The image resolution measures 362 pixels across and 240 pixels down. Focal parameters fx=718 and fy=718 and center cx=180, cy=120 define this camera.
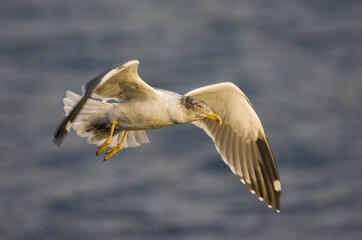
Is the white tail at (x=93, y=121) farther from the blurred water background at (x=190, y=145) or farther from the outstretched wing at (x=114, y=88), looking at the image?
the blurred water background at (x=190, y=145)

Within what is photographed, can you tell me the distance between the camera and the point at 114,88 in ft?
26.7

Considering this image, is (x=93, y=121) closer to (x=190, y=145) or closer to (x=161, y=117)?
(x=161, y=117)

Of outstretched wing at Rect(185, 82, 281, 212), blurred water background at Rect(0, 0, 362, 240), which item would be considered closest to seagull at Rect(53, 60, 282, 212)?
outstretched wing at Rect(185, 82, 281, 212)

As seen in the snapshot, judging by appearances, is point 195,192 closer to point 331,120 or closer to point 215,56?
point 331,120

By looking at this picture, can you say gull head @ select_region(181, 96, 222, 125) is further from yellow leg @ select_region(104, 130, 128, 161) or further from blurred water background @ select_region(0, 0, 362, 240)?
blurred water background @ select_region(0, 0, 362, 240)

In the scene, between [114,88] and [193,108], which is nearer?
[193,108]

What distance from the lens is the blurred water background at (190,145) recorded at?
57.4 feet

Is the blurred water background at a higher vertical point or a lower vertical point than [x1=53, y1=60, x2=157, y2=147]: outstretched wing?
lower

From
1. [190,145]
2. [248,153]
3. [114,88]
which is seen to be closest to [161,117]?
[114,88]

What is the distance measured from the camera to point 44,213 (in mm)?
18094

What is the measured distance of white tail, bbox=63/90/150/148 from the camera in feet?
27.7

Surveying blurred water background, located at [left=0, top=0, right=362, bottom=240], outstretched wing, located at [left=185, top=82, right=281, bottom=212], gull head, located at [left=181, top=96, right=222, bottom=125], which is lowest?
blurred water background, located at [left=0, top=0, right=362, bottom=240]

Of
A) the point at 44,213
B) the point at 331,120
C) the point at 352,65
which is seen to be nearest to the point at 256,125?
the point at 44,213

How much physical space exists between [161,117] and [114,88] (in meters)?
0.69
